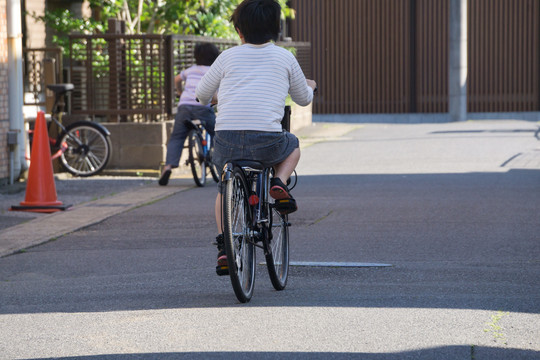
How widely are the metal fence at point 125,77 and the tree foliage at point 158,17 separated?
228cm

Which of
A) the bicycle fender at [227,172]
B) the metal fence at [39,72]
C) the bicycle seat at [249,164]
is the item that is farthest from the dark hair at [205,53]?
the bicycle fender at [227,172]

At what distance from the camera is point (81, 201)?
11.7m

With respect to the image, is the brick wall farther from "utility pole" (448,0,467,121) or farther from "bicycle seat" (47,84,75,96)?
"utility pole" (448,0,467,121)

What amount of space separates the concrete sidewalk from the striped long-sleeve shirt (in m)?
2.89

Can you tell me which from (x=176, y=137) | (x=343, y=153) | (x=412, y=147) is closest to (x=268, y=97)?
(x=176, y=137)

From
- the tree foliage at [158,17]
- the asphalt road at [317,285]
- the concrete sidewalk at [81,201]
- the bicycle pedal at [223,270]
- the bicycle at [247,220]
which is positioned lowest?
the concrete sidewalk at [81,201]

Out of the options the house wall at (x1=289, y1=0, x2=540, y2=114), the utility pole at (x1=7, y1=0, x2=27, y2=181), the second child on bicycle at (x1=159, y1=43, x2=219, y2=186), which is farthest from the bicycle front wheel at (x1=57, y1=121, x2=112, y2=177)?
the house wall at (x1=289, y1=0, x2=540, y2=114)

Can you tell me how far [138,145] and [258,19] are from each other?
8652 millimetres

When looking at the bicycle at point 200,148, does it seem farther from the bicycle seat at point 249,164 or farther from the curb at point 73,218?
the bicycle seat at point 249,164

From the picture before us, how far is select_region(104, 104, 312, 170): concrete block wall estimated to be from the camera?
1452 cm

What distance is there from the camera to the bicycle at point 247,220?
5.82 m

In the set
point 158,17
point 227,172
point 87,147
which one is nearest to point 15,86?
point 87,147

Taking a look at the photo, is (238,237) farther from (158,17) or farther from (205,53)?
Answer: (158,17)

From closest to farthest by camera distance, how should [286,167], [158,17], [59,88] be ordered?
[286,167]
[59,88]
[158,17]
